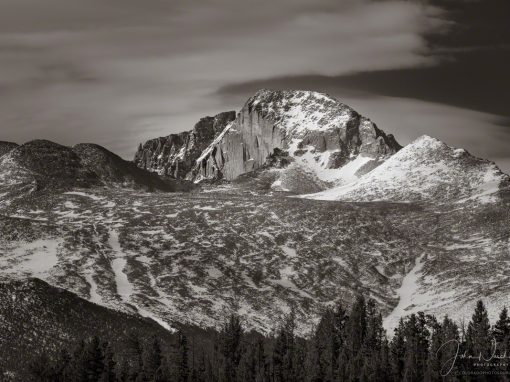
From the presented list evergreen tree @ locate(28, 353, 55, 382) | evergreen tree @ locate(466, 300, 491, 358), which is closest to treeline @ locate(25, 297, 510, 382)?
evergreen tree @ locate(466, 300, 491, 358)

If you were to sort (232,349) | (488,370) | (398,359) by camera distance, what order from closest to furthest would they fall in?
1. (488,370)
2. (398,359)
3. (232,349)

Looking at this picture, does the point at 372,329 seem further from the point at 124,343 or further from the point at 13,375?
the point at 13,375

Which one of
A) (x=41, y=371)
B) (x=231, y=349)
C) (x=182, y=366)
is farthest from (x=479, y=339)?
(x=41, y=371)

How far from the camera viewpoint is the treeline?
15962 centimetres

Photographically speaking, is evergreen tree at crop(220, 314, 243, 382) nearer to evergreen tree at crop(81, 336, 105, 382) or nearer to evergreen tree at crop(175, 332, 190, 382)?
evergreen tree at crop(175, 332, 190, 382)

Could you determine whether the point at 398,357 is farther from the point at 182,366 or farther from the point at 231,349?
the point at 182,366

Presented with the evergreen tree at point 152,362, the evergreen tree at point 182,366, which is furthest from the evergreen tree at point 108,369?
the evergreen tree at point 182,366

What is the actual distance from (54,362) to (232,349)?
2984 cm

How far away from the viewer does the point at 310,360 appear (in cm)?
16838

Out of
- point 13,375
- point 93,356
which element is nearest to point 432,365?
point 93,356

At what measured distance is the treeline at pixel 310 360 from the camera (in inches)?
6284

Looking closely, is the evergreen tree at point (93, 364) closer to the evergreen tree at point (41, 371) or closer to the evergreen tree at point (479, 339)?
the evergreen tree at point (41, 371)

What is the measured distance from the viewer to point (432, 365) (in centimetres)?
16200

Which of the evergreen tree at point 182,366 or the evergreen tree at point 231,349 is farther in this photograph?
the evergreen tree at point 231,349
